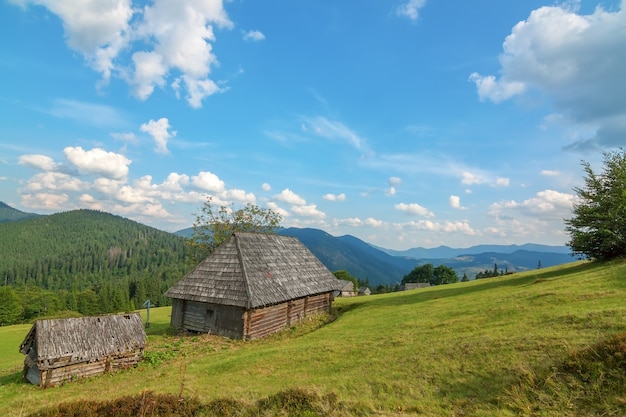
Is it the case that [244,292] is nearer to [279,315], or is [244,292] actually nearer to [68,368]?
[279,315]

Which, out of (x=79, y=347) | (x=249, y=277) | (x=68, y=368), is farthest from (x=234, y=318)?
(x=68, y=368)

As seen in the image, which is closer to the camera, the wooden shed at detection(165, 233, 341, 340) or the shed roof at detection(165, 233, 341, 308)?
the wooden shed at detection(165, 233, 341, 340)

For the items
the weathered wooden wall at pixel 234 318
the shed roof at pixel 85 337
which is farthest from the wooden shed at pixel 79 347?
the weathered wooden wall at pixel 234 318

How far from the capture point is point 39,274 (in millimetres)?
173875

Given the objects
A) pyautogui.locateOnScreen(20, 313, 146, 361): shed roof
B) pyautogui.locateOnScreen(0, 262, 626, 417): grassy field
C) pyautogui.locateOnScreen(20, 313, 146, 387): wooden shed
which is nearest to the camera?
pyautogui.locateOnScreen(0, 262, 626, 417): grassy field

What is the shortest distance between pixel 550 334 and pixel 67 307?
12901cm

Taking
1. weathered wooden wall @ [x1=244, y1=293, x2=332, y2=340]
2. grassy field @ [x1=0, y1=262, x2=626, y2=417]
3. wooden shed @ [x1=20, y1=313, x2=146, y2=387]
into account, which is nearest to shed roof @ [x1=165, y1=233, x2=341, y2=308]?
weathered wooden wall @ [x1=244, y1=293, x2=332, y2=340]

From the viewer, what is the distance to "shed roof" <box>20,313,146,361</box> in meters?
15.2

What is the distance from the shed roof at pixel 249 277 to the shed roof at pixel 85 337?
512cm

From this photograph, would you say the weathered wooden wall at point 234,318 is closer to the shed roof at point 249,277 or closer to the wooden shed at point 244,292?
the wooden shed at point 244,292

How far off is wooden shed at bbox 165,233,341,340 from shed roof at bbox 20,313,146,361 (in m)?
5.00

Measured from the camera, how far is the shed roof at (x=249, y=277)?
21500mm

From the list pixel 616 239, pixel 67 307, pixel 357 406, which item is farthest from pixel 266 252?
pixel 67 307

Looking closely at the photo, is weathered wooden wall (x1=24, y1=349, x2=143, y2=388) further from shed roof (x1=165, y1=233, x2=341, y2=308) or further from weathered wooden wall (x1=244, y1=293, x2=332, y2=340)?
weathered wooden wall (x1=244, y1=293, x2=332, y2=340)
